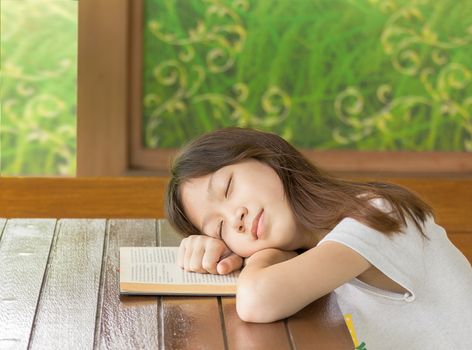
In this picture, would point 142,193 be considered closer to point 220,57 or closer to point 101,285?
point 220,57

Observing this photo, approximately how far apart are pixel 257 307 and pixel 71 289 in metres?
0.32

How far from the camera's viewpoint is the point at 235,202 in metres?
1.74

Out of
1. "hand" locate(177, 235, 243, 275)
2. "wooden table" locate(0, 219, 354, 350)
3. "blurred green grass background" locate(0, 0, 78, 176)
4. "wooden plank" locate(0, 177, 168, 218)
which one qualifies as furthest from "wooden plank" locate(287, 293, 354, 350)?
"blurred green grass background" locate(0, 0, 78, 176)

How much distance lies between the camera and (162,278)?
5.21 feet

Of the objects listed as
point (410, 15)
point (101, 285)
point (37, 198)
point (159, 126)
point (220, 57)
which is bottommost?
point (37, 198)

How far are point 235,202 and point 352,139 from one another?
191cm

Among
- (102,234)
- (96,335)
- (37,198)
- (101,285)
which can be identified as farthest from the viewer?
(37,198)

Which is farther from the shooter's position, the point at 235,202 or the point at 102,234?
the point at 102,234

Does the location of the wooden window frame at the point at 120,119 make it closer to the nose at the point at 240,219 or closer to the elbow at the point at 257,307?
the nose at the point at 240,219

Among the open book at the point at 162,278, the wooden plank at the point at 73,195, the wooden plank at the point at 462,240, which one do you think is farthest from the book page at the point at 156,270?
the wooden plank at the point at 462,240

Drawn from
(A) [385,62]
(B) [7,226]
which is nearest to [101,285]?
(B) [7,226]

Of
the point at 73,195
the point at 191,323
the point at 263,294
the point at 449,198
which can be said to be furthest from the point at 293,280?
the point at 449,198

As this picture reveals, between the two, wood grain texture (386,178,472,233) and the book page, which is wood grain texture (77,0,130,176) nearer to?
wood grain texture (386,178,472,233)

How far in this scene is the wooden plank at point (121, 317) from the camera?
131cm
